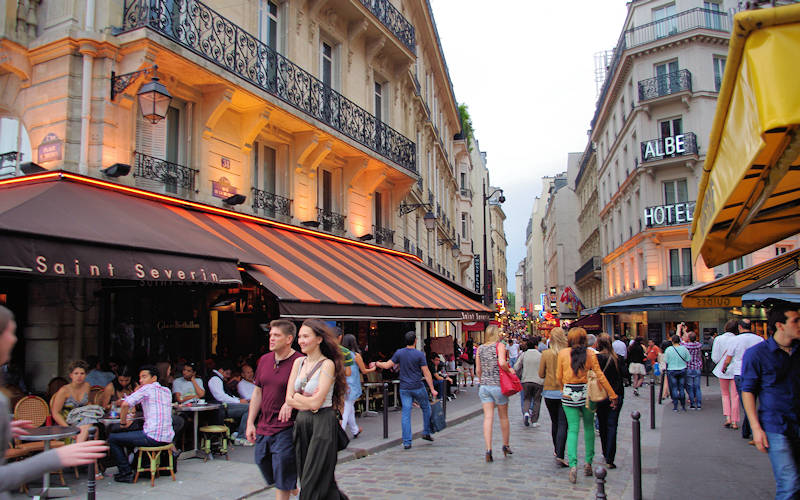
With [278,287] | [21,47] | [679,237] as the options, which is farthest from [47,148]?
[679,237]

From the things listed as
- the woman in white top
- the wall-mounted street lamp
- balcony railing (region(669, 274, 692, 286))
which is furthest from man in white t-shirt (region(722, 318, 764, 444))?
balcony railing (region(669, 274, 692, 286))

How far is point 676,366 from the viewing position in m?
12.5

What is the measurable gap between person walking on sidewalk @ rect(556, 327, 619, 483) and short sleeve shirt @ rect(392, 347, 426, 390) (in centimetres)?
265

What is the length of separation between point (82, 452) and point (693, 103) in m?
29.5

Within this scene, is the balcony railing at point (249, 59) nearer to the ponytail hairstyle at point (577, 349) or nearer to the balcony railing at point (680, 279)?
the ponytail hairstyle at point (577, 349)

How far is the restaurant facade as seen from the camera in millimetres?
7863

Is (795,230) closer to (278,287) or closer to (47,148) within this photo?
(278,287)

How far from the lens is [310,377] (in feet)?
14.8

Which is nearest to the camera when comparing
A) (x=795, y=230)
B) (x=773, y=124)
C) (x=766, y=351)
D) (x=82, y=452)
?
(x=773, y=124)

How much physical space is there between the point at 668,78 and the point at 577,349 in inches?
982

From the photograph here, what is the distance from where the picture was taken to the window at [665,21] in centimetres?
2781

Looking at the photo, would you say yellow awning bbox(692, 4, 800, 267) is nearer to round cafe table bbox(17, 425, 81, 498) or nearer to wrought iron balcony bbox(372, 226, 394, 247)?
round cafe table bbox(17, 425, 81, 498)

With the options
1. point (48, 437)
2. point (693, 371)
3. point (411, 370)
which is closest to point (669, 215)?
point (693, 371)

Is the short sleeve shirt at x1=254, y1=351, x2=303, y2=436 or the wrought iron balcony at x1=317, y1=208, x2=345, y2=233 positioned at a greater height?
the wrought iron balcony at x1=317, y1=208, x2=345, y2=233
